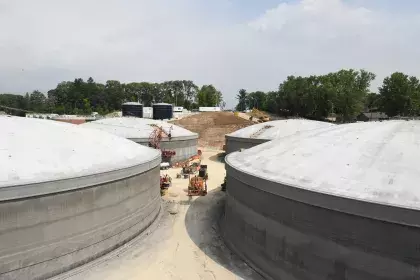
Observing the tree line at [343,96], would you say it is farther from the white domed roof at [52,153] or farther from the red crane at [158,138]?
the white domed roof at [52,153]

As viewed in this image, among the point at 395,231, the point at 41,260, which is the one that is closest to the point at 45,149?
the point at 41,260

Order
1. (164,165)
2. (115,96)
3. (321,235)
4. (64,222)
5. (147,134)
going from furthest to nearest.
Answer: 1. (115,96)
2. (147,134)
3. (164,165)
4. (64,222)
5. (321,235)

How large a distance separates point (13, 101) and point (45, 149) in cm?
14774

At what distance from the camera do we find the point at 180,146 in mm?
39000

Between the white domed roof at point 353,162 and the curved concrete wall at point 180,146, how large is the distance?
20892 millimetres

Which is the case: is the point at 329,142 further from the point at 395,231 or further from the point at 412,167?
the point at 395,231

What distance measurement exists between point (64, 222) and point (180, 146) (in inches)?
1037

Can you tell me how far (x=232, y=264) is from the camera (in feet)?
46.5

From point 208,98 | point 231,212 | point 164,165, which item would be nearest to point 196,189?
point 231,212

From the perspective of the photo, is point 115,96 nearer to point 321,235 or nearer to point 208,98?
point 208,98

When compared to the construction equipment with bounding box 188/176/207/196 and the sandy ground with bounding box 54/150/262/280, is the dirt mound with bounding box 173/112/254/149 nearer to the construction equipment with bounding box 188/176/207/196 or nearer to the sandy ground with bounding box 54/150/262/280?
the construction equipment with bounding box 188/176/207/196

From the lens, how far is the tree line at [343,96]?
73.8 meters

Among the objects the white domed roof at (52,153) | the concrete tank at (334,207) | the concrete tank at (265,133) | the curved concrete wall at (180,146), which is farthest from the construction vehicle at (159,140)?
the concrete tank at (334,207)

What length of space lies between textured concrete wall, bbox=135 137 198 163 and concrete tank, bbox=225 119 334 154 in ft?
15.3
